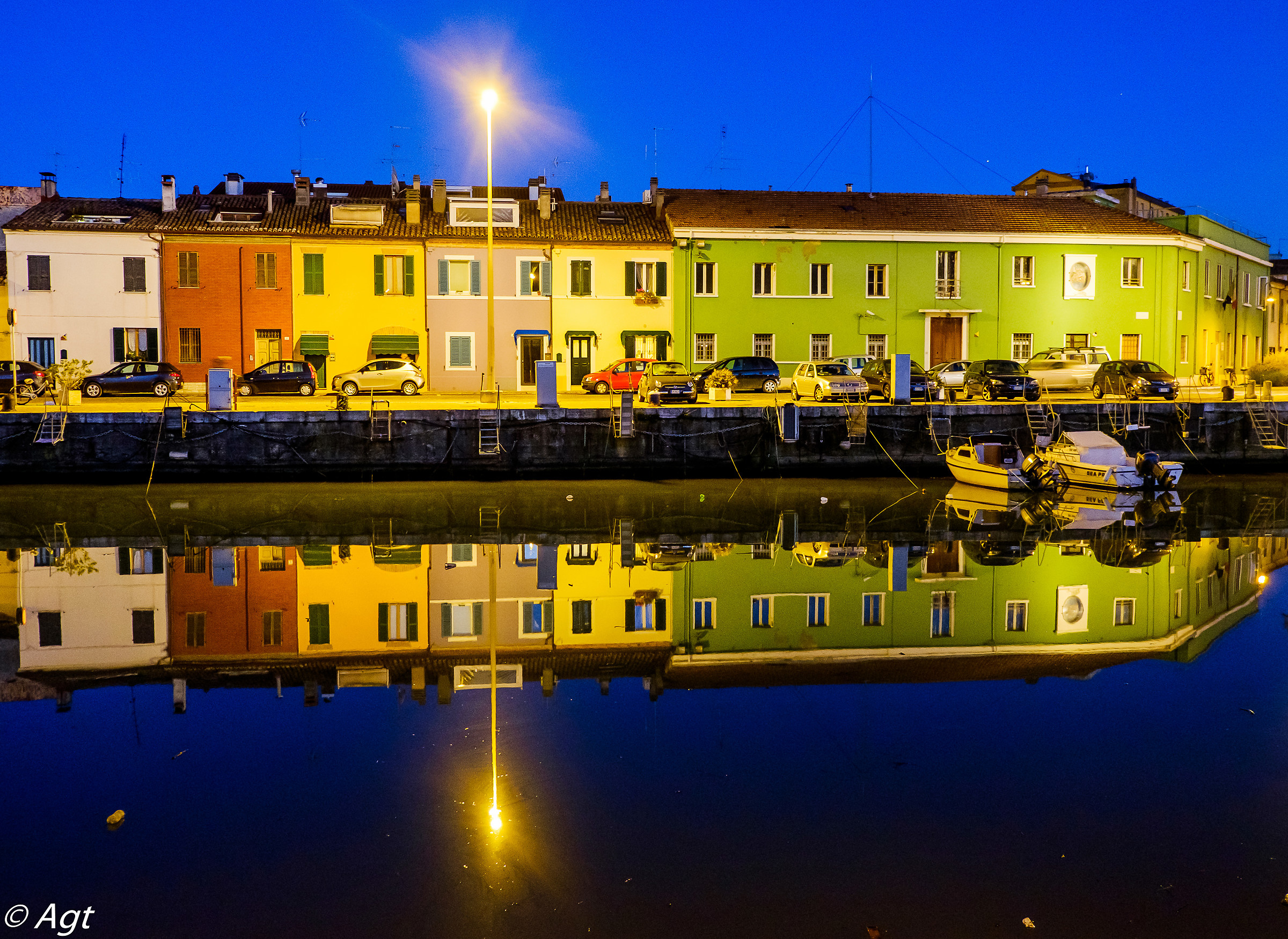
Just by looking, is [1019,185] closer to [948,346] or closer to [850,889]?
[948,346]

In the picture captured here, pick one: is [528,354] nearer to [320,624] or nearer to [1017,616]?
[320,624]

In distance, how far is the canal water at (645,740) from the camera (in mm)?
6473

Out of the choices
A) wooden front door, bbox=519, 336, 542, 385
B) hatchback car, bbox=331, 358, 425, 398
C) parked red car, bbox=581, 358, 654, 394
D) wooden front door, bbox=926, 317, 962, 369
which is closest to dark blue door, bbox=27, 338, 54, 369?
hatchback car, bbox=331, 358, 425, 398

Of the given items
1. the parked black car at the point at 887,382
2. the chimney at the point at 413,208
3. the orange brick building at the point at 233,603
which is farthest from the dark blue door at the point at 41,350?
the parked black car at the point at 887,382

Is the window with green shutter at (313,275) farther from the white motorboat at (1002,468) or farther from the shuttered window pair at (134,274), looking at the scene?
the white motorboat at (1002,468)

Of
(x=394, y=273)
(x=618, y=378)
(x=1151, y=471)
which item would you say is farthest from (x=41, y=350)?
(x=1151, y=471)

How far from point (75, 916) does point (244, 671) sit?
17.6ft

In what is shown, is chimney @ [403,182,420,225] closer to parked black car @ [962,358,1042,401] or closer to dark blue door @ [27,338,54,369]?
dark blue door @ [27,338,54,369]

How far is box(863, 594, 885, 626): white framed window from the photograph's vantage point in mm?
13688

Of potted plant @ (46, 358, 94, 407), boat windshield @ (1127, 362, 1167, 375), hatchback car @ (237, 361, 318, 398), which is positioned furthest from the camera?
hatchback car @ (237, 361, 318, 398)

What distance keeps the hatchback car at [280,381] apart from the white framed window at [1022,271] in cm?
2649

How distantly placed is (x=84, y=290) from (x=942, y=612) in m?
35.5

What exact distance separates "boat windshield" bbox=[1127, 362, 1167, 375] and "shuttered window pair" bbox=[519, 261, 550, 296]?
65.9 ft

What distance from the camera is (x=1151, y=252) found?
43.2m
